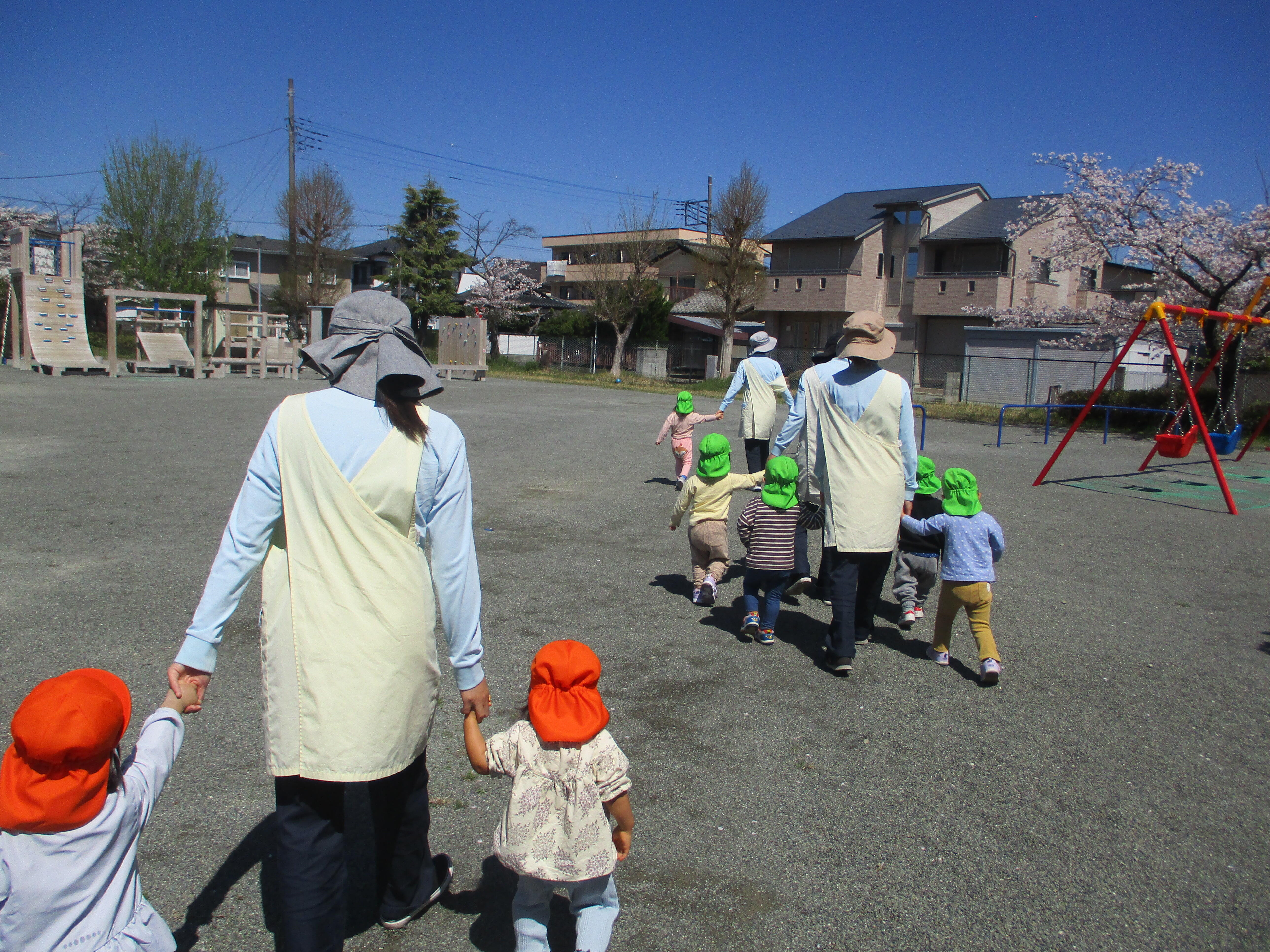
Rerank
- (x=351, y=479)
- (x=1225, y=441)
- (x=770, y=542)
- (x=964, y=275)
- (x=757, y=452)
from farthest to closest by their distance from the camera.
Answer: (x=964, y=275)
(x=1225, y=441)
(x=757, y=452)
(x=770, y=542)
(x=351, y=479)

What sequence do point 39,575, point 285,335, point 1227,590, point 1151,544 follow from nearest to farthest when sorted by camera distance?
point 39,575 < point 1227,590 < point 1151,544 < point 285,335

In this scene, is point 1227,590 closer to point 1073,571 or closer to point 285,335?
point 1073,571

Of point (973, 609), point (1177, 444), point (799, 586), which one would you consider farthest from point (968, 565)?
point (1177, 444)

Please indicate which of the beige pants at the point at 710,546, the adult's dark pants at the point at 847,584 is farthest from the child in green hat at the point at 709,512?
the adult's dark pants at the point at 847,584

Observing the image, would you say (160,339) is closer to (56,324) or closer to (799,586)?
(56,324)

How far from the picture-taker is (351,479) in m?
2.14

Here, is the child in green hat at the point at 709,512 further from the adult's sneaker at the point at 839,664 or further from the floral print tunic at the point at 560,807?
the floral print tunic at the point at 560,807

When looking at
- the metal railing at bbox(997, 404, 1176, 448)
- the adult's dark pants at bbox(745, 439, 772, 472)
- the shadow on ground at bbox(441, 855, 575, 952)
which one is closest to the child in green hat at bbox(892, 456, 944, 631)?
the adult's dark pants at bbox(745, 439, 772, 472)

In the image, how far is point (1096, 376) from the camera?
2788cm

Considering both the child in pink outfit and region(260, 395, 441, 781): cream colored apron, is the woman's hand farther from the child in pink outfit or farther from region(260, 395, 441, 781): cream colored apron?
the child in pink outfit

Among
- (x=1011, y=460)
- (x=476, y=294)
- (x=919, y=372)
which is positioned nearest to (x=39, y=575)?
(x=1011, y=460)

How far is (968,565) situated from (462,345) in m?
26.7

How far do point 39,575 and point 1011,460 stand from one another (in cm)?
1257

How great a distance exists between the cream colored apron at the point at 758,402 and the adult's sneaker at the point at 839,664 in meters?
4.19
